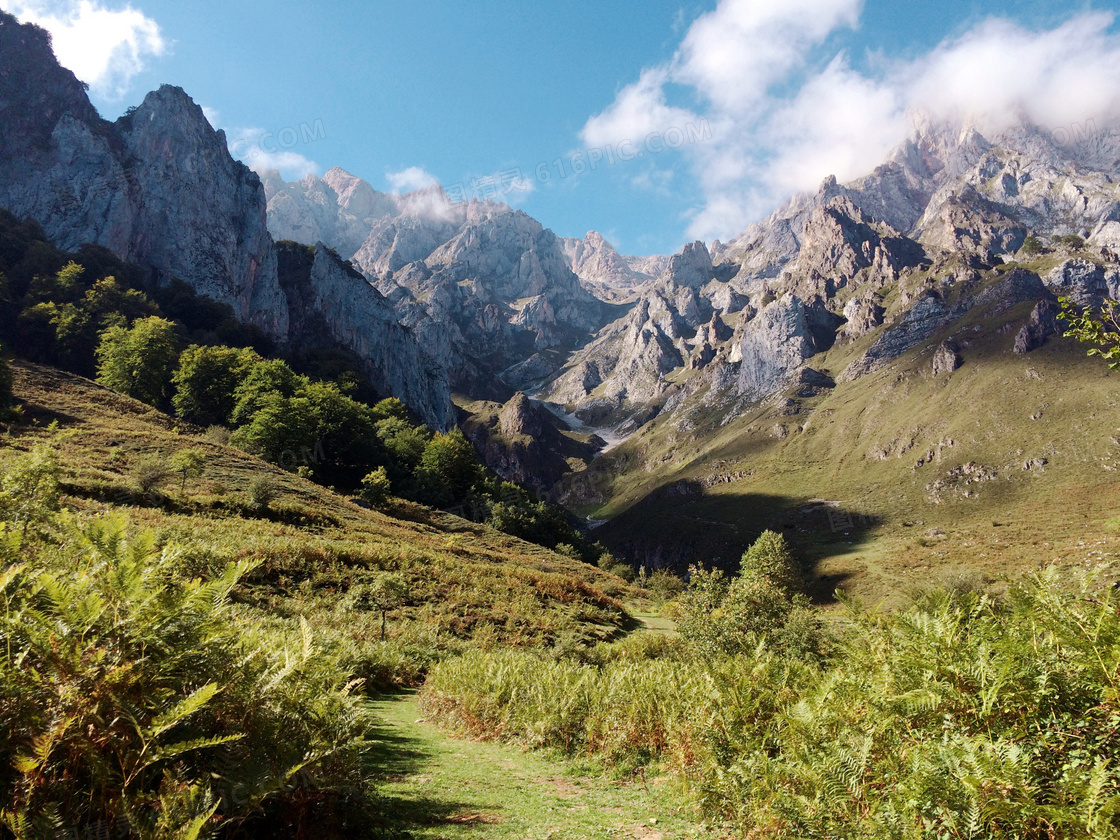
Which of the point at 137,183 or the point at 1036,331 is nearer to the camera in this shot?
the point at 137,183

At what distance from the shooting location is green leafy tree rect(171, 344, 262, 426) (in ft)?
197

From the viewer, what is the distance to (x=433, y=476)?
67.5 m

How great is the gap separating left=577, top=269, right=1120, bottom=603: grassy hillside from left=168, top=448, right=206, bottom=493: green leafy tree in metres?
84.1

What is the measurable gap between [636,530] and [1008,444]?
102374 millimetres

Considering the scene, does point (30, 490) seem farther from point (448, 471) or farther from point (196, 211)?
point (196, 211)

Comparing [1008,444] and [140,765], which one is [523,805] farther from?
[1008,444]

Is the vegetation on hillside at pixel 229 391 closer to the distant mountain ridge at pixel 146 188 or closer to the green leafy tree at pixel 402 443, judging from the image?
the green leafy tree at pixel 402 443

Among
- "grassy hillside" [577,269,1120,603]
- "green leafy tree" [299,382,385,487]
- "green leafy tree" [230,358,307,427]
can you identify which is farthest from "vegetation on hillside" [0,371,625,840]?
"grassy hillside" [577,269,1120,603]

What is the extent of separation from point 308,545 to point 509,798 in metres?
20.8

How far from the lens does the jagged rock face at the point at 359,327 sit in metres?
132

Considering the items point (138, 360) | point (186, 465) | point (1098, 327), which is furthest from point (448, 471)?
point (1098, 327)

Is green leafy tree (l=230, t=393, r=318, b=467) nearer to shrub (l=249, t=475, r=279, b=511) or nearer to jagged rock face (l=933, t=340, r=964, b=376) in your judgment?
shrub (l=249, t=475, r=279, b=511)

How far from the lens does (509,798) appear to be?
21.6 feet

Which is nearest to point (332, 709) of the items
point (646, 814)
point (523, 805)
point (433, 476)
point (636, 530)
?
point (523, 805)
